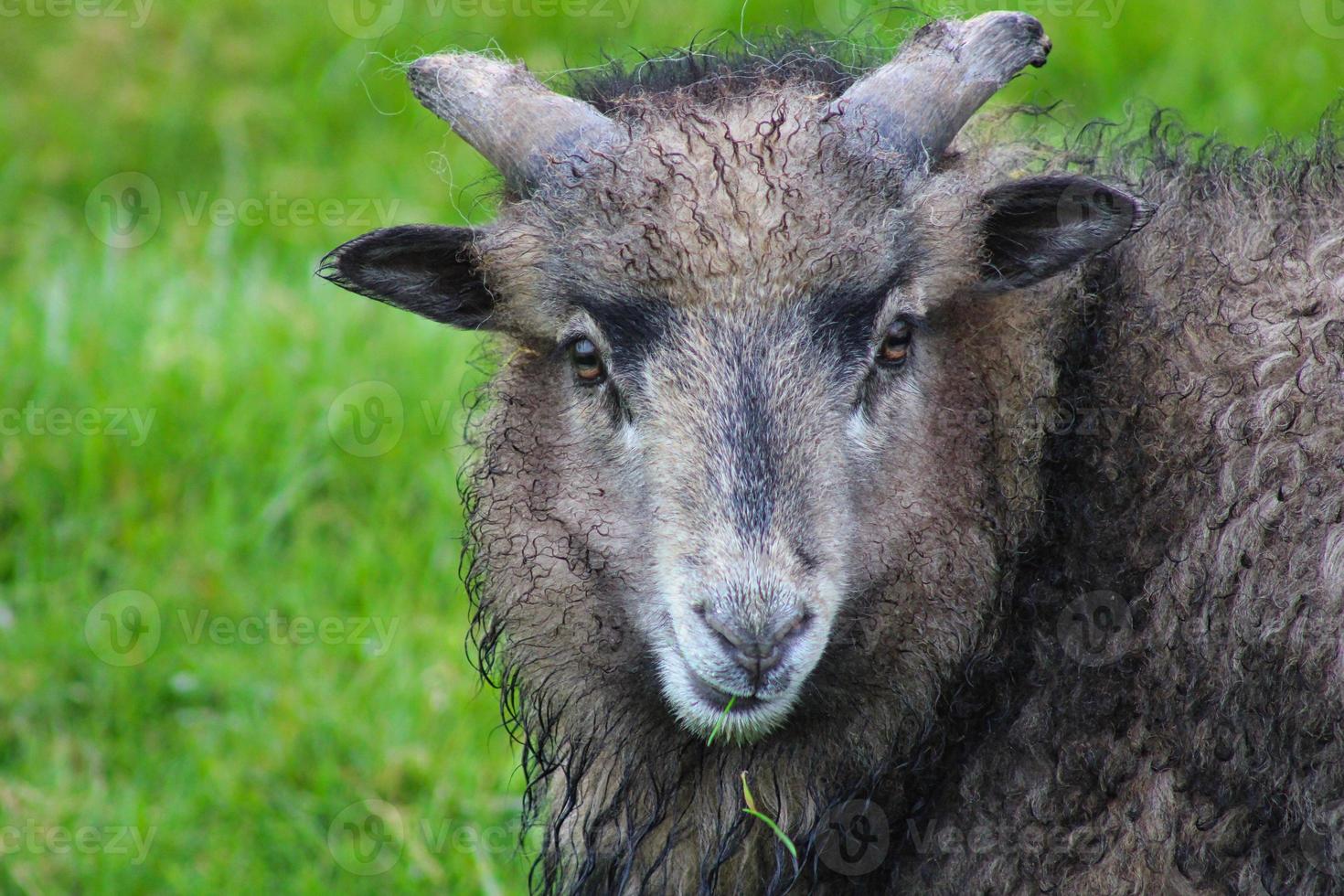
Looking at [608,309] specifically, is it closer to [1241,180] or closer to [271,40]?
[1241,180]

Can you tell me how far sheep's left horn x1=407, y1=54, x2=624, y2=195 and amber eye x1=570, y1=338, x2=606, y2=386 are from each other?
18.6 inches

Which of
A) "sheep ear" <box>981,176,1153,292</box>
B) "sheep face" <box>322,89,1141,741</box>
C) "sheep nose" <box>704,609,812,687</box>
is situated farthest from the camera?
"sheep ear" <box>981,176,1153,292</box>

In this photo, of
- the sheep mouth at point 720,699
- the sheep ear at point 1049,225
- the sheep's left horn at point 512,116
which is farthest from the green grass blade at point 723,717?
the sheep's left horn at point 512,116

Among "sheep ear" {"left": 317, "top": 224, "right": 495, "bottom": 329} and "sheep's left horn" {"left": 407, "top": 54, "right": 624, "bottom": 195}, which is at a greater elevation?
"sheep's left horn" {"left": 407, "top": 54, "right": 624, "bottom": 195}

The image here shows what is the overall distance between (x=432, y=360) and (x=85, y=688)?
249 cm

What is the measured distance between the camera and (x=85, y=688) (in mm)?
6504

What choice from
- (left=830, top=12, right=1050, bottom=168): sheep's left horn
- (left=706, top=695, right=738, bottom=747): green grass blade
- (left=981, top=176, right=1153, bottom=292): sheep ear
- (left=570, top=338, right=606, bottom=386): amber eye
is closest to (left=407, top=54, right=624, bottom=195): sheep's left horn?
(left=570, top=338, right=606, bottom=386): amber eye

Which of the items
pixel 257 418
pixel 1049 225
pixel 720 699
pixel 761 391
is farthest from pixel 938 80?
pixel 257 418

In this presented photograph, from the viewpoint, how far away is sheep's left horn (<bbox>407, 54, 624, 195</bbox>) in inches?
166

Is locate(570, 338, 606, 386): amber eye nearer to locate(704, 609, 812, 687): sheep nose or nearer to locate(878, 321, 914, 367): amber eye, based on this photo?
locate(878, 321, 914, 367): amber eye

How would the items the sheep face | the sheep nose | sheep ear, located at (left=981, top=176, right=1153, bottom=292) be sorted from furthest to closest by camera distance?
sheep ear, located at (left=981, top=176, right=1153, bottom=292), the sheep face, the sheep nose

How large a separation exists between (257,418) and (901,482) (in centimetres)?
438

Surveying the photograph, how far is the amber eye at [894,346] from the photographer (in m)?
4.05

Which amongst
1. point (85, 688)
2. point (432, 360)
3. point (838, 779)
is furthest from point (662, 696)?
point (432, 360)
